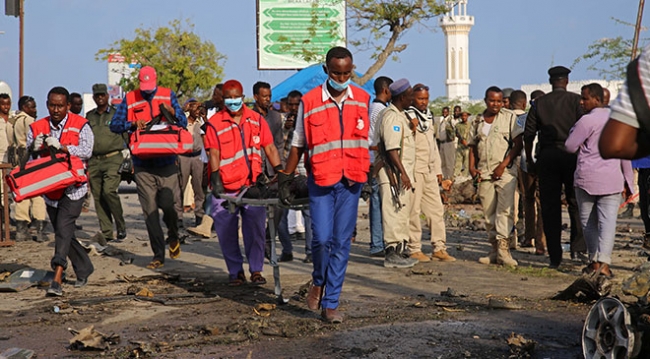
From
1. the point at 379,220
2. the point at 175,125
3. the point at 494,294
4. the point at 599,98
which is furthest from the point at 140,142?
the point at 599,98

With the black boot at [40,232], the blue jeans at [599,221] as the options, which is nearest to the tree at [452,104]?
the black boot at [40,232]

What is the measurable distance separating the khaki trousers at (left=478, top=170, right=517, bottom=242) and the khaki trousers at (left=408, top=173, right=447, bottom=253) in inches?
23.9

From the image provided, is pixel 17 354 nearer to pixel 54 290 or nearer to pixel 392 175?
pixel 54 290

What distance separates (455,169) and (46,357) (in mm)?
23251

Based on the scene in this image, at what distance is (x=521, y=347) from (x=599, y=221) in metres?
3.73

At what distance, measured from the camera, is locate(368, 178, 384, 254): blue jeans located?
12703 millimetres

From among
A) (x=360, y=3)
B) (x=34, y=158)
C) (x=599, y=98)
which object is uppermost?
(x=360, y=3)

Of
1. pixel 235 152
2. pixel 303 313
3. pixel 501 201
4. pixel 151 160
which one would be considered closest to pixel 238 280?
pixel 235 152

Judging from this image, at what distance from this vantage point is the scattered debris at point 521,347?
659 centimetres

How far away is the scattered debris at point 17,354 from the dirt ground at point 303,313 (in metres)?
0.14

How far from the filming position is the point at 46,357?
6.87 m

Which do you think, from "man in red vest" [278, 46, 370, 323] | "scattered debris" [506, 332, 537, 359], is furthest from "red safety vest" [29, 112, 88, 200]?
"scattered debris" [506, 332, 537, 359]

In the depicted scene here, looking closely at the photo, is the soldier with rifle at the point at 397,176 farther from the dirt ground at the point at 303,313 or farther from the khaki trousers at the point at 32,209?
the khaki trousers at the point at 32,209

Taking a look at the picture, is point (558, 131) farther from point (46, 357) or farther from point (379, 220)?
point (46, 357)
